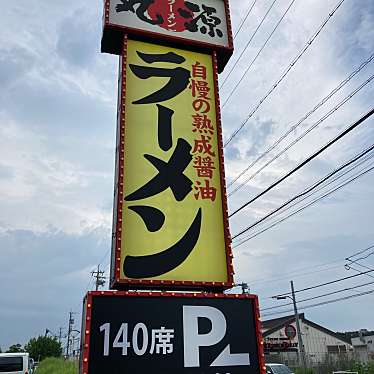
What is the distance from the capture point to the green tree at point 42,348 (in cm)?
5956

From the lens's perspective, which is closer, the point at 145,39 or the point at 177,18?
the point at 145,39

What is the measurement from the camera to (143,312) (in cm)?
527

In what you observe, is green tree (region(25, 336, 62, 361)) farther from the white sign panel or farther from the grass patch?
the white sign panel

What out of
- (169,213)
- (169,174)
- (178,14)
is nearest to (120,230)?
(169,213)

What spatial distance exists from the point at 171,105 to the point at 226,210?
229 cm

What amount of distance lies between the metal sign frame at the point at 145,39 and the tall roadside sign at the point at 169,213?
2 cm

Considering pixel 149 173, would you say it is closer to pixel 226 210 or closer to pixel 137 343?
pixel 226 210

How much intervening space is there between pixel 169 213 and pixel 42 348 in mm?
63325

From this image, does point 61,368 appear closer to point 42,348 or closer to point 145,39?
point 145,39

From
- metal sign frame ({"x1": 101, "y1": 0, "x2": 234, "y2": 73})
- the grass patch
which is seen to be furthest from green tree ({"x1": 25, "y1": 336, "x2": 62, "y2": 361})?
metal sign frame ({"x1": 101, "y1": 0, "x2": 234, "y2": 73})

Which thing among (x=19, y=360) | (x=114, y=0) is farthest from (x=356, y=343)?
(x=114, y=0)

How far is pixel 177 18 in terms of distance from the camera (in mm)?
8500

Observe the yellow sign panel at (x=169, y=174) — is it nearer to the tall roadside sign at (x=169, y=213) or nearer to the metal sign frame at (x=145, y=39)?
the tall roadside sign at (x=169, y=213)

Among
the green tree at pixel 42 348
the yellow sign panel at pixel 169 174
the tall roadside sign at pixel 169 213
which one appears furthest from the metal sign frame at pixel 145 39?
the green tree at pixel 42 348
